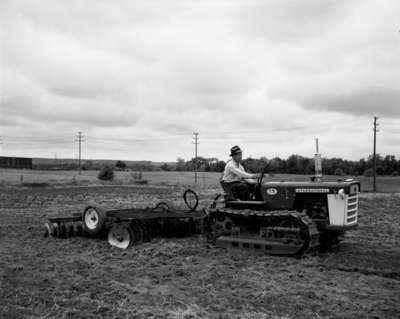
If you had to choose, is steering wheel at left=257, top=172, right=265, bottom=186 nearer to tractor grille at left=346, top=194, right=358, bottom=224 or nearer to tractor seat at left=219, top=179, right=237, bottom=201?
tractor seat at left=219, top=179, right=237, bottom=201

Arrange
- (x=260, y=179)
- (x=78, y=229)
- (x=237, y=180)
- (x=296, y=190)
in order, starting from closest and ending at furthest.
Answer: (x=296, y=190), (x=260, y=179), (x=237, y=180), (x=78, y=229)

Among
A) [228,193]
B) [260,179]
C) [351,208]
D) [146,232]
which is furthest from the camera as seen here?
[146,232]

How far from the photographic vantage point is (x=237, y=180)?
1108 cm

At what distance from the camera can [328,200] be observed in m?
10.2

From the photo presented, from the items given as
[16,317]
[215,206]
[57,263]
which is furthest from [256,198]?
[16,317]

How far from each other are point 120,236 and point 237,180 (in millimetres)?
3059

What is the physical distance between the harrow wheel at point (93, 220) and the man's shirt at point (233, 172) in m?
3.15

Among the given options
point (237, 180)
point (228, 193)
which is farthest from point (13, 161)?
point (237, 180)

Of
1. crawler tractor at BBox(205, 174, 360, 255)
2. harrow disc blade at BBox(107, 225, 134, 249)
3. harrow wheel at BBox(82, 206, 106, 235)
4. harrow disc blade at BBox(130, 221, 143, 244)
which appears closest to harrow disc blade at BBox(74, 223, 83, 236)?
harrow wheel at BBox(82, 206, 106, 235)

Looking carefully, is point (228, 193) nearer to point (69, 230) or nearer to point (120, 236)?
point (120, 236)

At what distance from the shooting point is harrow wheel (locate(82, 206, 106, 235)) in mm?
11781

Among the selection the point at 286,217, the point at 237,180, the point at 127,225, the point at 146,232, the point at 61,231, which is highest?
the point at 237,180

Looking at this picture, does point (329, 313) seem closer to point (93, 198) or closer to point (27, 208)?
point (27, 208)

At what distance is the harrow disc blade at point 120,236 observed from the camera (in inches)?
440
